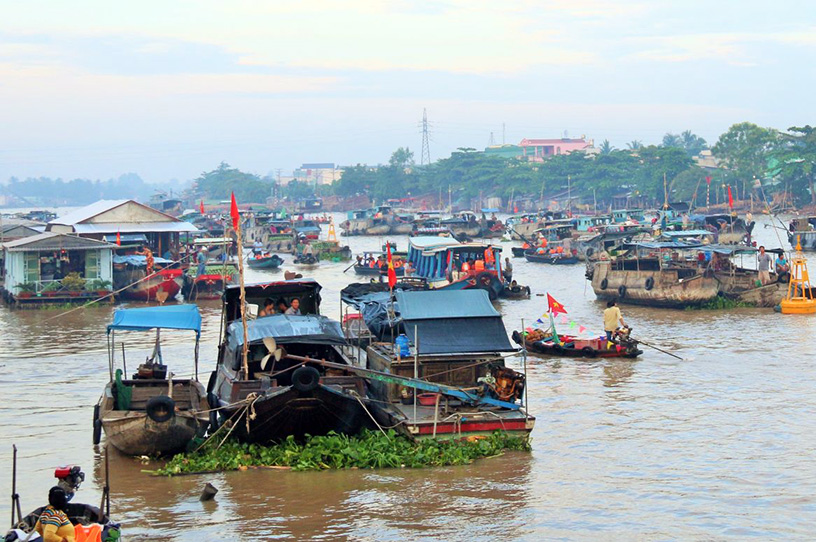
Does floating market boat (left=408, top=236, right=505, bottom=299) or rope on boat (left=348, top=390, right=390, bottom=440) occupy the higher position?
floating market boat (left=408, top=236, right=505, bottom=299)

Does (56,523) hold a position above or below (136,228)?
below

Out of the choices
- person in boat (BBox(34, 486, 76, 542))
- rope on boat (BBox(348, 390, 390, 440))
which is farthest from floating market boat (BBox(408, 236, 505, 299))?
person in boat (BBox(34, 486, 76, 542))

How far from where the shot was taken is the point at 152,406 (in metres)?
11.5

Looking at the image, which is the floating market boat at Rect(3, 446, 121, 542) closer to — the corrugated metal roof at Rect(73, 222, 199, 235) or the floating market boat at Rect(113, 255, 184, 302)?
the floating market boat at Rect(113, 255, 184, 302)

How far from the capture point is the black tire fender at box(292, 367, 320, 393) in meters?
11.4

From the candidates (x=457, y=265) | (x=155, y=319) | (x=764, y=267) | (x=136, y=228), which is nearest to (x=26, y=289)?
(x=136, y=228)

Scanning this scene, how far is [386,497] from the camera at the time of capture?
1071cm

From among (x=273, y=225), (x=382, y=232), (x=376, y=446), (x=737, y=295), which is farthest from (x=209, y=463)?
(x=382, y=232)

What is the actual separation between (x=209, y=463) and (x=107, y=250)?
680 inches

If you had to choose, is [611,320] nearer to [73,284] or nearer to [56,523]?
[56,523]

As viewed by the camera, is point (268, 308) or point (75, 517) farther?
point (268, 308)

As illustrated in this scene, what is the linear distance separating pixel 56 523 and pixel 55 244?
20.6 m

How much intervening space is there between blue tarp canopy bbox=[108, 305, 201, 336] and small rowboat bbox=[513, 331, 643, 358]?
6.54 m

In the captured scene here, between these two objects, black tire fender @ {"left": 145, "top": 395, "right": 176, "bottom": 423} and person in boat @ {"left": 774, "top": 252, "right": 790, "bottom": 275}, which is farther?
person in boat @ {"left": 774, "top": 252, "right": 790, "bottom": 275}
